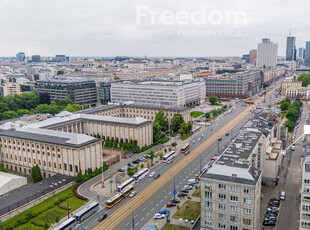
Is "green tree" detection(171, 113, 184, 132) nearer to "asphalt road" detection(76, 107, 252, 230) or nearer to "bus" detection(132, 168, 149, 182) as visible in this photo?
"asphalt road" detection(76, 107, 252, 230)

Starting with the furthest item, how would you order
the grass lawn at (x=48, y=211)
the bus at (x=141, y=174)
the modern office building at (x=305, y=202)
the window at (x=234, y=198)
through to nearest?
the bus at (x=141, y=174) → the grass lawn at (x=48, y=211) → the modern office building at (x=305, y=202) → the window at (x=234, y=198)

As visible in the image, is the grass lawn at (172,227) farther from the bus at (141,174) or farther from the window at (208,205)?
the bus at (141,174)

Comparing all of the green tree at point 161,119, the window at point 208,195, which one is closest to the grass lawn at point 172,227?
the window at point 208,195

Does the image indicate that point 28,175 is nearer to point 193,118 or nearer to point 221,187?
point 221,187

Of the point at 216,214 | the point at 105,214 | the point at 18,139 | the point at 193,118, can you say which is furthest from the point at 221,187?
the point at 193,118

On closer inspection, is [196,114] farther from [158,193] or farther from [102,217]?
[102,217]

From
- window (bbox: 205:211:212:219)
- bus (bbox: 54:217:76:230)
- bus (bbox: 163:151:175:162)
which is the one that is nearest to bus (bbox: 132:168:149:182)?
bus (bbox: 163:151:175:162)
